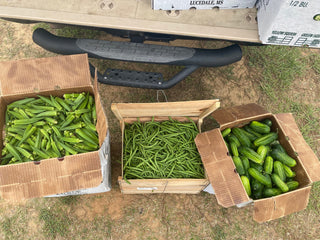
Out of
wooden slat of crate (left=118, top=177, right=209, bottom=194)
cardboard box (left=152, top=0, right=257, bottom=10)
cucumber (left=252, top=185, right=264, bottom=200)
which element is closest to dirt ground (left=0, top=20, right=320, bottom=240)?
wooden slat of crate (left=118, top=177, right=209, bottom=194)

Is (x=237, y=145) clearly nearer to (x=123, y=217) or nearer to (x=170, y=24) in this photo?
(x=170, y=24)

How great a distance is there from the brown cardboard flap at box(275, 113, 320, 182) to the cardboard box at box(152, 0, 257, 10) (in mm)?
1128

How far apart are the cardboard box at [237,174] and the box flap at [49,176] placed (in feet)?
3.21

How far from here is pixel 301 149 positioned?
7.07ft

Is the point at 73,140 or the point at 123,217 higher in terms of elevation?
the point at 73,140

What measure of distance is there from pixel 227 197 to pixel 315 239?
1824mm

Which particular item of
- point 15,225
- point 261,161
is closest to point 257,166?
point 261,161

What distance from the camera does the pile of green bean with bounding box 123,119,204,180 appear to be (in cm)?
235

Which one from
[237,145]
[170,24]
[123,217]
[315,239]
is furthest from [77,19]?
[315,239]

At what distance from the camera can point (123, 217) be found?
2.73 meters

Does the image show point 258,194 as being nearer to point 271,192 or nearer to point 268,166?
point 271,192

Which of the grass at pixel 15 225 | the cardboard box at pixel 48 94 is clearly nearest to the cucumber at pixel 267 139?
the cardboard box at pixel 48 94

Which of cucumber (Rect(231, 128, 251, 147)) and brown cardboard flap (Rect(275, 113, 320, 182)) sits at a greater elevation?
brown cardboard flap (Rect(275, 113, 320, 182))

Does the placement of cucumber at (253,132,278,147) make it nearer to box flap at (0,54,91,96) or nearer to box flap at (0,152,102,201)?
box flap at (0,152,102,201)
